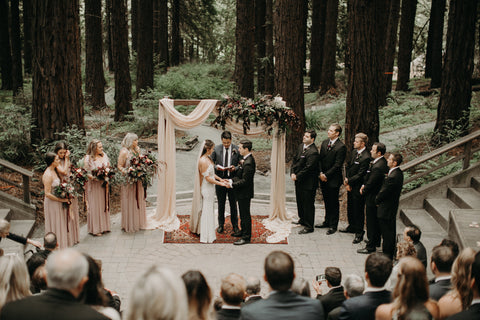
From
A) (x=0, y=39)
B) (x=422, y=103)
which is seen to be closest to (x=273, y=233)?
(x=422, y=103)

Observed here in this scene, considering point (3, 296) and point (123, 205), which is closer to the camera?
point (3, 296)

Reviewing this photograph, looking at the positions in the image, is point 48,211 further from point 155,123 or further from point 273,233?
point 155,123

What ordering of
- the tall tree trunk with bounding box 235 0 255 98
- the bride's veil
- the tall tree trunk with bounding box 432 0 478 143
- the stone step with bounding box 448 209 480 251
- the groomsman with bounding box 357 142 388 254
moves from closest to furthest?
the stone step with bounding box 448 209 480 251 < the groomsman with bounding box 357 142 388 254 < the bride's veil < the tall tree trunk with bounding box 432 0 478 143 < the tall tree trunk with bounding box 235 0 255 98

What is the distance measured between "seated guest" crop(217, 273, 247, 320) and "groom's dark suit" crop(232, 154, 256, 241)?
490 cm

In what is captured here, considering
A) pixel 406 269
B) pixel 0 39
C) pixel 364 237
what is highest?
pixel 0 39

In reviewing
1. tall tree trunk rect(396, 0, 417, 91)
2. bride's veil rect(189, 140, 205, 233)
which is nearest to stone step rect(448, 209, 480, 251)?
bride's veil rect(189, 140, 205, 233)

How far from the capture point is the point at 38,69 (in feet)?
34.0

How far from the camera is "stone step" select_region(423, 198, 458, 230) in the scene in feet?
28.5

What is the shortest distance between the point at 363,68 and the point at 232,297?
846cm

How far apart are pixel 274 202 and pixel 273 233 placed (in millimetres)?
860

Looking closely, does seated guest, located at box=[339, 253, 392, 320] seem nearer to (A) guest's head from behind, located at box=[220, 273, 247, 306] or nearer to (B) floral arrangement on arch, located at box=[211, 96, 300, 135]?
(A) guest's head from behind, located at box=[220, 273, 247, 306]

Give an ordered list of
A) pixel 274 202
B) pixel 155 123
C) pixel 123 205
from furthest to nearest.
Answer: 1. pixel 155 123
2. pixel 274 202
3. pixel 123 205

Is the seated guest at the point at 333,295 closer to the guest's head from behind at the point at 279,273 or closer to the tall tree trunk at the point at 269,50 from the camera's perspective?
the guest's head from behind at the point at 279,273

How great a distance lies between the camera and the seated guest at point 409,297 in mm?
3568
